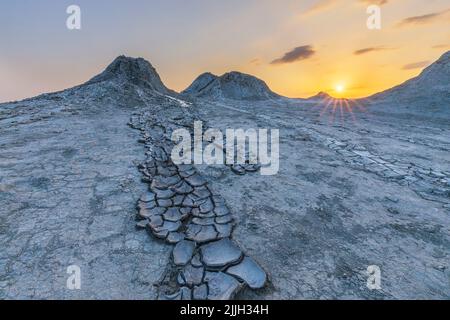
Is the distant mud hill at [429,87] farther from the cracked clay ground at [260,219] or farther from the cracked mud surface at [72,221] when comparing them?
the cracked mud surface at [72,221]

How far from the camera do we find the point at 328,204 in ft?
12.1

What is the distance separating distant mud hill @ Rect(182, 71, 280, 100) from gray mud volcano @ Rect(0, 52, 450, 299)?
11546 mm

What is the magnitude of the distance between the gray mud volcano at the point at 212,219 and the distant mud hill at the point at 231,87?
11546 millimetres

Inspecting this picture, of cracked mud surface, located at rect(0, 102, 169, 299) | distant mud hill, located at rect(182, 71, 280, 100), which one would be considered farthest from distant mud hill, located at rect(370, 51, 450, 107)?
cracked mud surface, located at rect(0, 102, 169, 299)

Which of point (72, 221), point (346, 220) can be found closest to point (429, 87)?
point (346, 220)

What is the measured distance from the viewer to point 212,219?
126 inches

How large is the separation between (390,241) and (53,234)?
11.8ft

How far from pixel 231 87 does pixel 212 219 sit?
16.3 meters

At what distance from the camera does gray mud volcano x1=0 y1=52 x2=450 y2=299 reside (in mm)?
2334

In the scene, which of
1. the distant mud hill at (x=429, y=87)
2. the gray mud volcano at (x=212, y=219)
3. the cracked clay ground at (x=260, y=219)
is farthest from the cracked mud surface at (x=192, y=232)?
the distant mud hill at (x=429, y=87)

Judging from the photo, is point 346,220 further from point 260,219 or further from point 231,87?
point 231,87
